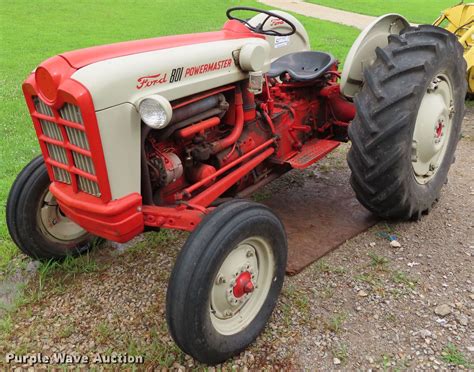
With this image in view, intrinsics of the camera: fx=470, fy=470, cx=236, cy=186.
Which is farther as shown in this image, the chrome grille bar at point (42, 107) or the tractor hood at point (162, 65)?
the chrome grille bar at point (42, 107)

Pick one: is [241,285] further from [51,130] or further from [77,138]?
[51,130]

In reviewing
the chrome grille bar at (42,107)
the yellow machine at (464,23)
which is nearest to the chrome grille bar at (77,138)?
the chrome grille bar at (42,107)

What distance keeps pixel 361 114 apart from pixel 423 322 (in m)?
1.27

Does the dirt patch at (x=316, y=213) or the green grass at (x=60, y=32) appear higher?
the dirt patch at (x=316, y=213)

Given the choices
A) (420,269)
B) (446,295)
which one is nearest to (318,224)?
(420,269)

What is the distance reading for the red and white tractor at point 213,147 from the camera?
2.18 meters

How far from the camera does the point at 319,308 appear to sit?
107 inches

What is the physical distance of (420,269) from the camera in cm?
303

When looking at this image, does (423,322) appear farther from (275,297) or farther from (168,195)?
(168,195)

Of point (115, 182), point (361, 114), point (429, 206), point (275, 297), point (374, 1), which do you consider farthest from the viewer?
point (374, 1)

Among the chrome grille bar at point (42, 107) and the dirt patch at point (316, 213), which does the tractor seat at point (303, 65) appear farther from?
the chrome grille bar at point (42, 107)

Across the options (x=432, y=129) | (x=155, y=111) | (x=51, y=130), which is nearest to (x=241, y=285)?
(x=155, y=111)

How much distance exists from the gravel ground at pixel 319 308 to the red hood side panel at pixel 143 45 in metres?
1.42

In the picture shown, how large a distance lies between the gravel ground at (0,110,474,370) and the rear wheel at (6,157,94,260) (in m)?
0.16
